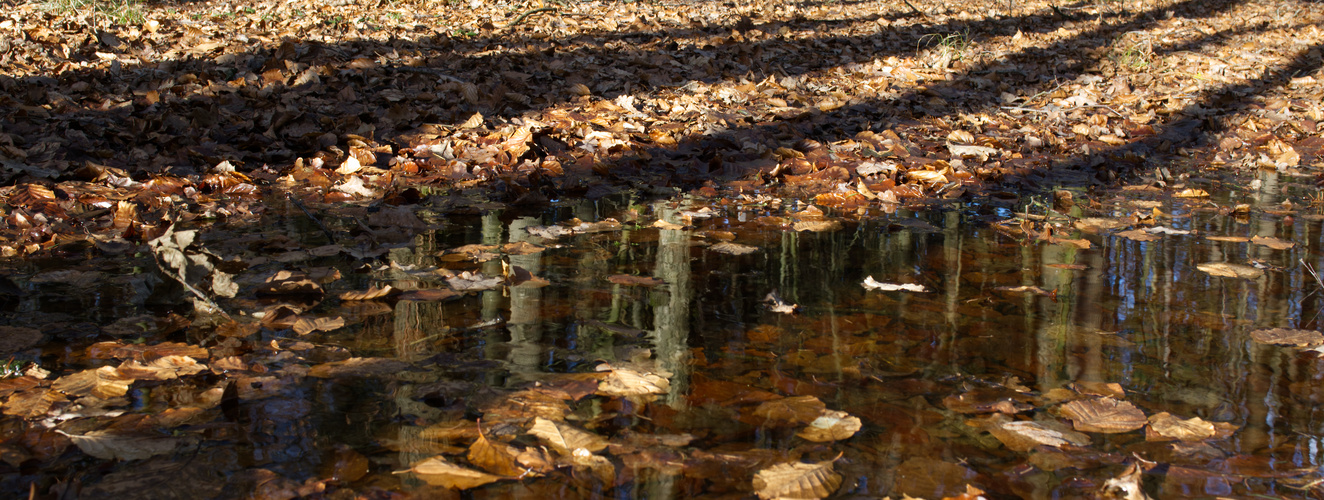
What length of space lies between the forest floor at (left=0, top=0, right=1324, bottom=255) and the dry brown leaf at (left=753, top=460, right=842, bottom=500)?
110 inches

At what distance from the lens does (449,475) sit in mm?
1812

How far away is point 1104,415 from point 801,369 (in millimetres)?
756

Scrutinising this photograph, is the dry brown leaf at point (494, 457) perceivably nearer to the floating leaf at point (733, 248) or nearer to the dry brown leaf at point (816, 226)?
the floating leaf at point (733, 248)

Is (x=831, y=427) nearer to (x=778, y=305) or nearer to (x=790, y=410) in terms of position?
(x=790, y=410)

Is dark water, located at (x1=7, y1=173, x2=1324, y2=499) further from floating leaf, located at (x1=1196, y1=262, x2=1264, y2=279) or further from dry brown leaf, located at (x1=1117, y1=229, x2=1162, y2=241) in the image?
dry brown leaf, located at (x1=1117, y1=229, x2=1162, y2=241)

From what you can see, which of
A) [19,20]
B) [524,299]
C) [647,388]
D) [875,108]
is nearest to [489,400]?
[647,388]

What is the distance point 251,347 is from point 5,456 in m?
0.71

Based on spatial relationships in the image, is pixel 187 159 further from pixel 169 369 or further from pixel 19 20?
pixel 19 20

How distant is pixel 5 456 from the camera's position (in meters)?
1.82

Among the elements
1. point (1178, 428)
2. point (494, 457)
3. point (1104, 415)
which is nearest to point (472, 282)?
point (494, 457)

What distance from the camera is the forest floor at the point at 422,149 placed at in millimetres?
2258

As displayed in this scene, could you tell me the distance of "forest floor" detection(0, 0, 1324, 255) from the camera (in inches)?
202

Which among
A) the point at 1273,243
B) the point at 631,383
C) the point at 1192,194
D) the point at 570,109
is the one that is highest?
the point at 570,109

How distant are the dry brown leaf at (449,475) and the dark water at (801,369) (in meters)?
0.03
